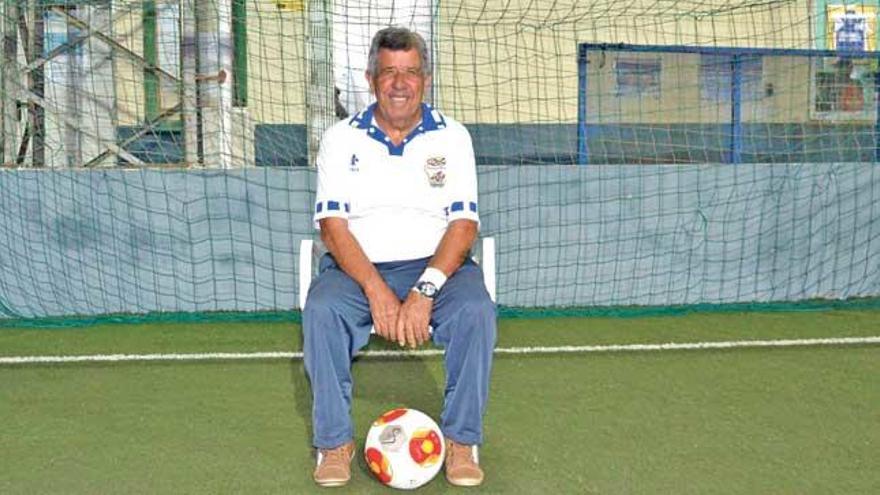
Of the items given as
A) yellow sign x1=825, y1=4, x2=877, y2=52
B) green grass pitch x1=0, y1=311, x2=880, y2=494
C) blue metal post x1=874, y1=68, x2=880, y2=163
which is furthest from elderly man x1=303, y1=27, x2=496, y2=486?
yellow sign x1=825, y1=4, x2=877, y2=52

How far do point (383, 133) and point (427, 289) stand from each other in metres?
0.69

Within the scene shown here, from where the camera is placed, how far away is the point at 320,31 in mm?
7582

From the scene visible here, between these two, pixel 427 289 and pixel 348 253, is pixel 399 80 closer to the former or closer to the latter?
pixel 348 253

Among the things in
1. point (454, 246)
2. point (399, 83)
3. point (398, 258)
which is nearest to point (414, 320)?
point (454, 246)

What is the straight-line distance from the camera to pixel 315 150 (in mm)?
7625

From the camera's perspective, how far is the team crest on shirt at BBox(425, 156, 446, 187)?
4.05 m

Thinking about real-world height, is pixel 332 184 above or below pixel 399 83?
below

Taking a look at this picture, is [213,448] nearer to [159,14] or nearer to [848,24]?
[159,14]

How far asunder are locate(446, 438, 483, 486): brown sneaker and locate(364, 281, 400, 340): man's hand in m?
0.43

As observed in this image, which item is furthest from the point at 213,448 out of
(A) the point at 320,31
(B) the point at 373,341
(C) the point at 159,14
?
(C) the point at 159,14

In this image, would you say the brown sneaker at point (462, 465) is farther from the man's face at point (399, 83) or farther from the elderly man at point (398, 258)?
the man's face at point (399, 83)

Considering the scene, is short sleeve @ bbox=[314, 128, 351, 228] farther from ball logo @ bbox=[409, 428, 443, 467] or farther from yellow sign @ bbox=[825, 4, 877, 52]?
yellow sign @ bbox=[825, 4, 877, 52]

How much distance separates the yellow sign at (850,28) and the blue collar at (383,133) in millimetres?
5987

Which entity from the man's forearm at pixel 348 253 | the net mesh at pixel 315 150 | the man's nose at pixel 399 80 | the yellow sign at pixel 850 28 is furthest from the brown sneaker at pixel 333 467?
the yellow sign at pixel 850 28
